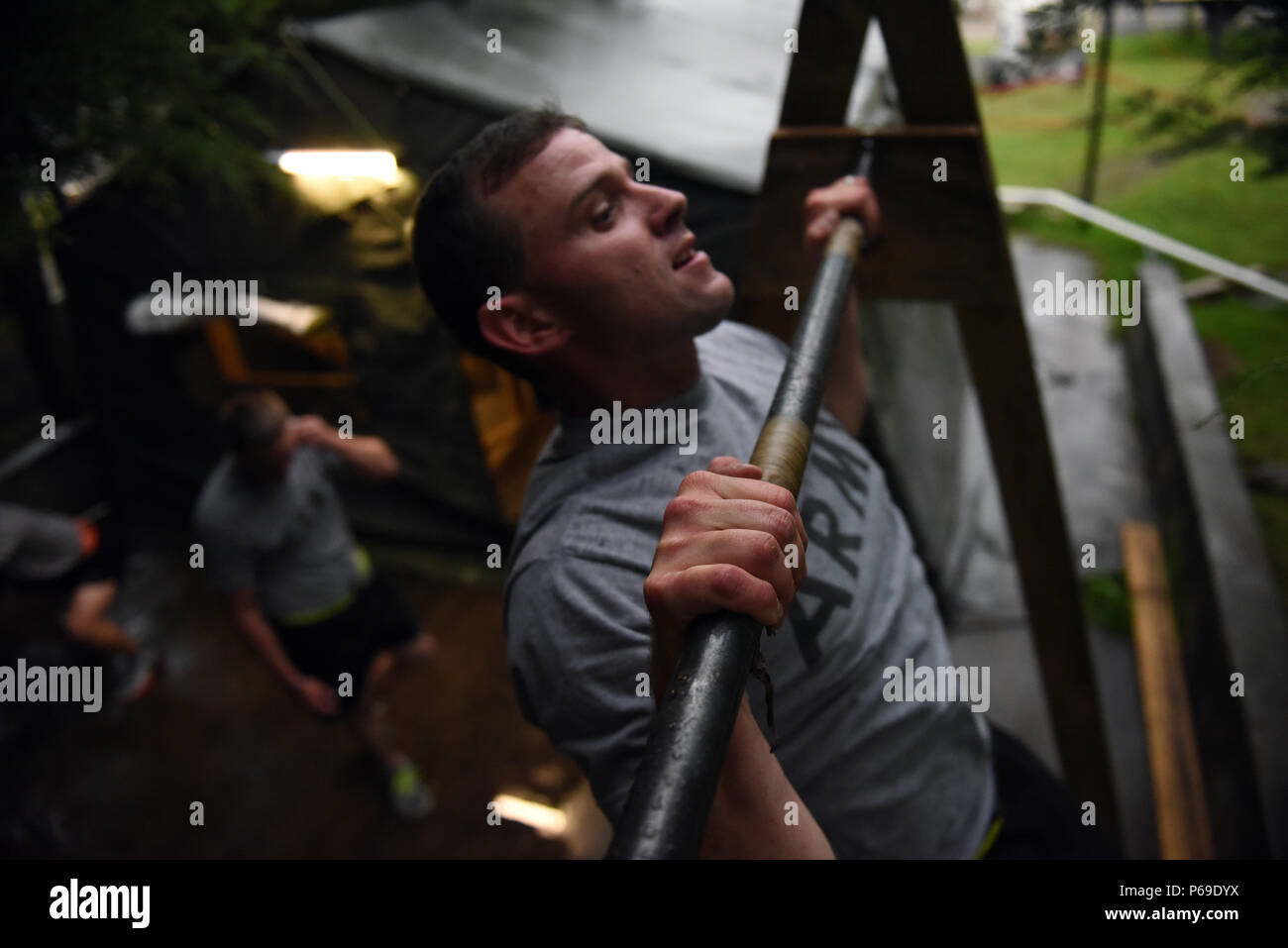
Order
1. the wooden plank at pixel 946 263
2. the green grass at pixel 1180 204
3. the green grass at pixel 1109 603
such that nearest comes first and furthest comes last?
1. the wooden plank at pixel 946 263
2. the green grass at pixel 1180 204
3. the green grass at pixel 1109 603

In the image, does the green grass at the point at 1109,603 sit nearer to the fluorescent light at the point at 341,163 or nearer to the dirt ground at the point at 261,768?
the dirt ground at the point at 261,768

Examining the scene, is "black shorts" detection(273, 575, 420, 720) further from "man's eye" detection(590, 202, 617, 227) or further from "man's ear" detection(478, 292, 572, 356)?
"man's eye" detection(590, 202, 617, 227)

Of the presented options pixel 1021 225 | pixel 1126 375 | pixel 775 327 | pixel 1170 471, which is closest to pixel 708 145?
pixel 775 327

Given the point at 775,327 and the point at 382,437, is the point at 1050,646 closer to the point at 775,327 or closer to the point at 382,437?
the point at 775,327

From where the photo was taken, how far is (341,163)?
4.20 metres

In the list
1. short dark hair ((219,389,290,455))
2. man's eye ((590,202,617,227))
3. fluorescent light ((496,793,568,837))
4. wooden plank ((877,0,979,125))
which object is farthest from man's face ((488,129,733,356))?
fluorescent light ((496,793,568,837))

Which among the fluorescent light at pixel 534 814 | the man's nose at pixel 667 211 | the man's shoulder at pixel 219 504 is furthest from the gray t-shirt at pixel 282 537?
the man's nose at pixel 667 211

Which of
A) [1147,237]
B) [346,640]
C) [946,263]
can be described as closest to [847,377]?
[946,263]

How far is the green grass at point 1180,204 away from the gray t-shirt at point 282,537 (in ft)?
10.8

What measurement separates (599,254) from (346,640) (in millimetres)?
2925

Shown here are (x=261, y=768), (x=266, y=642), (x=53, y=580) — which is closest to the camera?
(x=266, y=642)

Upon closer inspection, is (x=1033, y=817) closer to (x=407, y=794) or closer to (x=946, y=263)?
(x=946, y=263)

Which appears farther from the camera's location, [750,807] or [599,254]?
[599,254]

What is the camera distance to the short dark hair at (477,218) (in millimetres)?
1403
